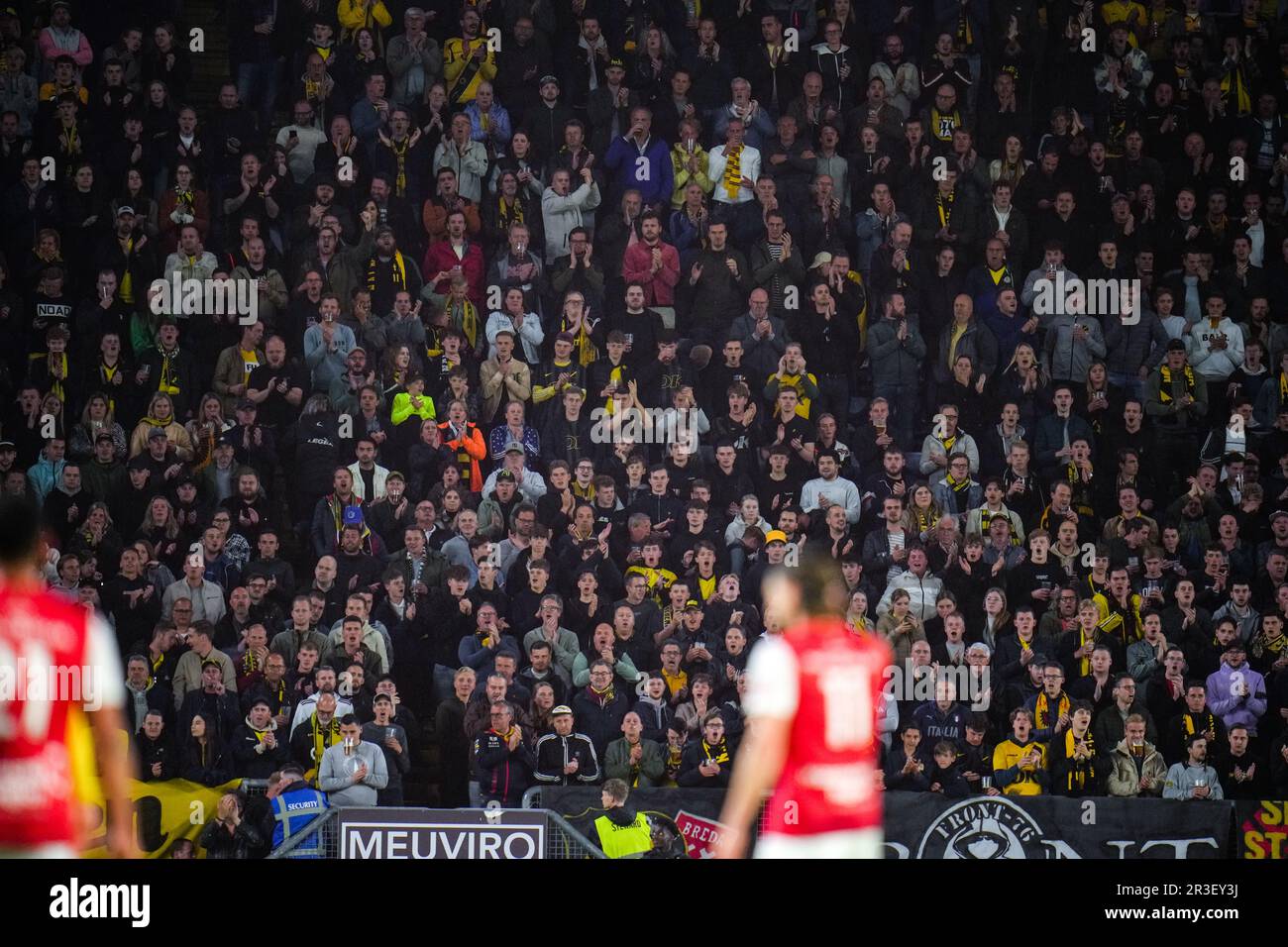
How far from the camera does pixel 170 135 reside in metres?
14.9

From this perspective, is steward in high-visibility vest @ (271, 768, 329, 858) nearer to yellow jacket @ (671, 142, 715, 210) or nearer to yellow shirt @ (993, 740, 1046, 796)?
yellow shirt @ (993, 740, 1046, 796)

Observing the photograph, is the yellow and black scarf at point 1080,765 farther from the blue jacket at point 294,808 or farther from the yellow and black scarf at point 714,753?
the blue jacket at point 294,808

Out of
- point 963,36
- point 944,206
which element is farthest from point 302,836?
point 963,36

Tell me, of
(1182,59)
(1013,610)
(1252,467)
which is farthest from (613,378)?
(1182,59)

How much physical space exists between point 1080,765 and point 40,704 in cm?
788

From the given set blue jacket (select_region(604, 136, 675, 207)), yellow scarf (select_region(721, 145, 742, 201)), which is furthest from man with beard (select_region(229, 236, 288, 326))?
yellow scarf (select_region(721, 145, 742, 201))

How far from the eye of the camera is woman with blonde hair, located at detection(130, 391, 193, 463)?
44.8 feet

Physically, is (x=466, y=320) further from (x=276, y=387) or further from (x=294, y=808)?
(x=294, y=808)

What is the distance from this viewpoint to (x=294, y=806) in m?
11.5

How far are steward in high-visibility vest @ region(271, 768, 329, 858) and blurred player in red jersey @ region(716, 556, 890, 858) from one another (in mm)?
5561

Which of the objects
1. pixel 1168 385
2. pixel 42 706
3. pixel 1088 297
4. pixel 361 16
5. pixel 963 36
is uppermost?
pixel 361 16

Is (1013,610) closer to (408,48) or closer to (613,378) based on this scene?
(613,378)

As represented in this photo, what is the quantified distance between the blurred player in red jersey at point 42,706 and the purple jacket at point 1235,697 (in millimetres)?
8538

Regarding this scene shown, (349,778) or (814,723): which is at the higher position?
(814,723)
